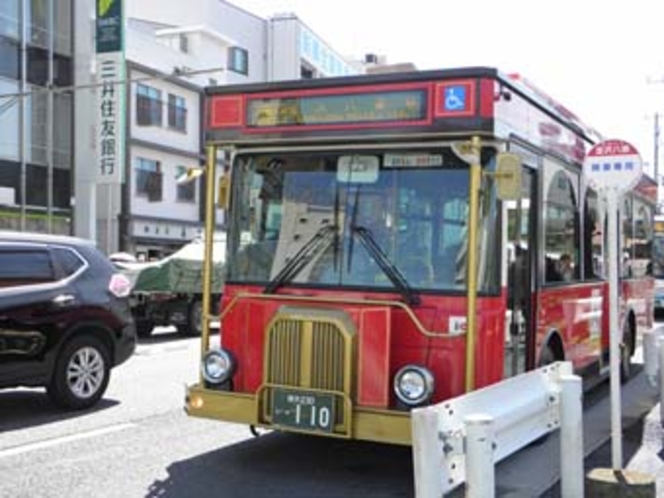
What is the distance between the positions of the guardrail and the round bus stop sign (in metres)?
1.36

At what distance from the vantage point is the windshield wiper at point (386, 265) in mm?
6648

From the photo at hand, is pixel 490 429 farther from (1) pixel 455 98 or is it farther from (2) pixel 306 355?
(1) pixel 455 98

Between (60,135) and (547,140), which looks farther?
(60,135)

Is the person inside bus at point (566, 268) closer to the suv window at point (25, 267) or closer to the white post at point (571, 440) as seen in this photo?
the white post at point (571, 440)

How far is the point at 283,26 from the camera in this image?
56000 mm

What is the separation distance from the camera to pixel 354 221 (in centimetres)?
688

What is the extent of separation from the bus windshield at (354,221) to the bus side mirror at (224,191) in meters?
0.06

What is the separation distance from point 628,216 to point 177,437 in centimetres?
712

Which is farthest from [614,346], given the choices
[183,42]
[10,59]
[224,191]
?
[183,42]

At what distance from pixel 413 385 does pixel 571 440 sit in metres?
1.10

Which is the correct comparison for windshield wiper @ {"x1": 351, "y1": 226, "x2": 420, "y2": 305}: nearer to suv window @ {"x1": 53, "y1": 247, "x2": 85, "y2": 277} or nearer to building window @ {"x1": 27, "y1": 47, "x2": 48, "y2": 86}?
suv window @ {"x1": 53, "y1": 247, "x2": 85, "y2": 277}

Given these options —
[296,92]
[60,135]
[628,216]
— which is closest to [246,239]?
[296,92]

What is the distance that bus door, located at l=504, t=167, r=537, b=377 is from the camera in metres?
7.11

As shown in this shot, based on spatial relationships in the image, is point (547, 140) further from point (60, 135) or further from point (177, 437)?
point (60, 135)
